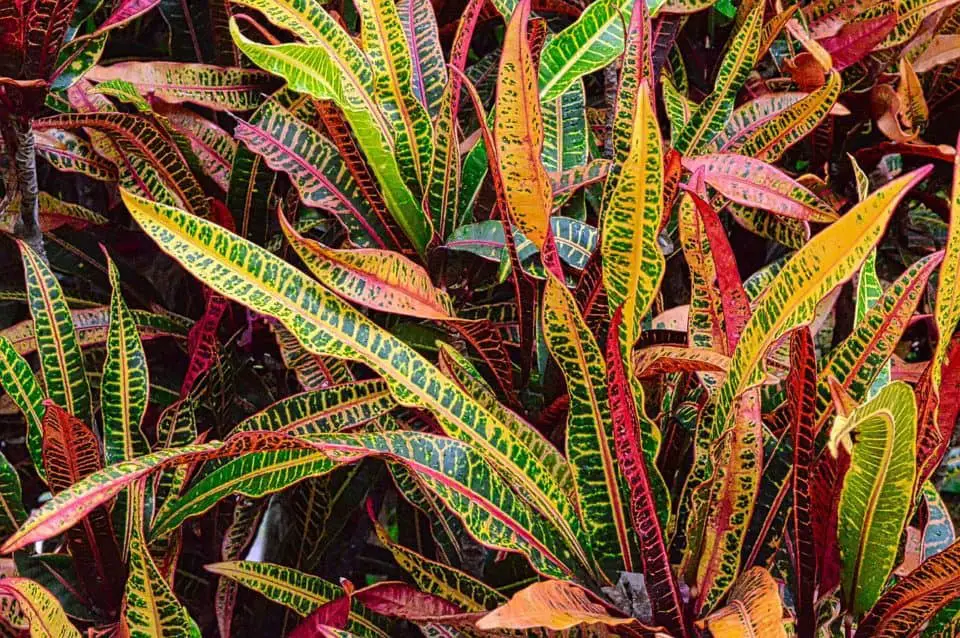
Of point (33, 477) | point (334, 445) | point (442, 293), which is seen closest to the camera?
point (334, 445)

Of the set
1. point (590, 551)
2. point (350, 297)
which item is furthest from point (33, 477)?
point (590, 551)

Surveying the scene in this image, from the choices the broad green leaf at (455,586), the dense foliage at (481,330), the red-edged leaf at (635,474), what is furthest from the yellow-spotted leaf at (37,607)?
the red-edged leaf at (635,474)

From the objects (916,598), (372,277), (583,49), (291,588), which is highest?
(583,49)

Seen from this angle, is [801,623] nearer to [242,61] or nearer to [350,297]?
[350,297]

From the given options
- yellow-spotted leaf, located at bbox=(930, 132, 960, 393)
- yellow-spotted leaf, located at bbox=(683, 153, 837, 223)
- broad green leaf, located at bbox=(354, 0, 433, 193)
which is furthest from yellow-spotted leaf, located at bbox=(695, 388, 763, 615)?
broad green leaf, located at bbox=(354, 0, 433, 193)

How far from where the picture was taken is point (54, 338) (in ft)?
2.31

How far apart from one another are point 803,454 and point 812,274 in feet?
0.34

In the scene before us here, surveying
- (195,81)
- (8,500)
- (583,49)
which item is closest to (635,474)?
(583,49)

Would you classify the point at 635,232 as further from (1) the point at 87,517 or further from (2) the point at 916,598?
(1) the point at 87,517

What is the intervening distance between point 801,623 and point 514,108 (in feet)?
1.14

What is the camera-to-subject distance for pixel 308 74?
688mm

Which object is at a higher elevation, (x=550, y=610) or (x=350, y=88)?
(x=350, y=88)

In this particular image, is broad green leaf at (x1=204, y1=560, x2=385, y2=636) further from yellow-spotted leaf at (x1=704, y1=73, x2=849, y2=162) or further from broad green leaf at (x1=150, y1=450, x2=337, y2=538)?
yellow-spotted leaf at (x1=704, y1=73, x2=849, y2=162)

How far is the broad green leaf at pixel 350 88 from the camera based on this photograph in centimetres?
68
